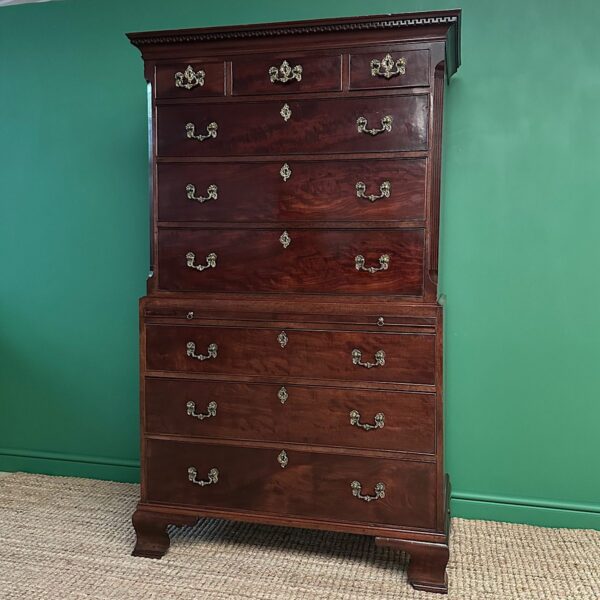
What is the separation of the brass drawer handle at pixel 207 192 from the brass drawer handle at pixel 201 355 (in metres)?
0.51

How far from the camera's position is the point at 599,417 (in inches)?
106

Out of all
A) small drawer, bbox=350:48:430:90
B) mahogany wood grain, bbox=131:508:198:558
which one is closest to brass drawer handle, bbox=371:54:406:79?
small drawer, bbox=350:48:430:90

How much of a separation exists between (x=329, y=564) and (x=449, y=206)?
1460 millimetres

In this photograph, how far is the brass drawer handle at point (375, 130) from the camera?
7.16 ft

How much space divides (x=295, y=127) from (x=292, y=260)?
45cm

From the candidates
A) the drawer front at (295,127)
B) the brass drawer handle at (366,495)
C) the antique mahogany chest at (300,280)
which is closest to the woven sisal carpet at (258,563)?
the antique mahogany chest at (300,280)

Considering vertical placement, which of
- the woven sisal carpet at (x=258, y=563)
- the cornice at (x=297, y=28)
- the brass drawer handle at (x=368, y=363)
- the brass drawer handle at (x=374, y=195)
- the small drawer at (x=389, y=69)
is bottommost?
the woven sisal carpet at (x=258, y=563)

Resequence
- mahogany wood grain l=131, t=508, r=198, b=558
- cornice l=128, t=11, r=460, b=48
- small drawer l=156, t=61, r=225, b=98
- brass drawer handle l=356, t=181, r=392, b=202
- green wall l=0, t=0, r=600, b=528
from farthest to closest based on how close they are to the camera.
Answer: green wall l=0, t=0, r=600, b=528 < mahogany wood grain l=131, t=508, r=198, b=558 < small drawer l=156, t=61, r=225, b=98 < brass drawer handle l=356, t=181, r=392, b=202 < cornice l=128, t=11, r=460, b=48

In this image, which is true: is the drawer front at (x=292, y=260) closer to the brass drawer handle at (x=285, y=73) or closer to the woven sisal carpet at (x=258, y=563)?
the brass drawer handle at (x=285, y=73)

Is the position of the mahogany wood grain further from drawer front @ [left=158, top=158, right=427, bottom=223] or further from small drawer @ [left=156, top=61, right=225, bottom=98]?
small drawer @ [left=156, top=61, right=225, bottom=98]

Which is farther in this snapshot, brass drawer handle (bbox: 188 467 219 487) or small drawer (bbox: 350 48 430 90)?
brass drawer handle (bbox: 188 467 219 487)

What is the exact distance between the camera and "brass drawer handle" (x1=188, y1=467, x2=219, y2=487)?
2400mm

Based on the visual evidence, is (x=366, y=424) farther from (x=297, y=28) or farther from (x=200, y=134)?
(x=297, y=28)

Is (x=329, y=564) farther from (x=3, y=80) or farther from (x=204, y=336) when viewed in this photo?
(x=3, y=80)
